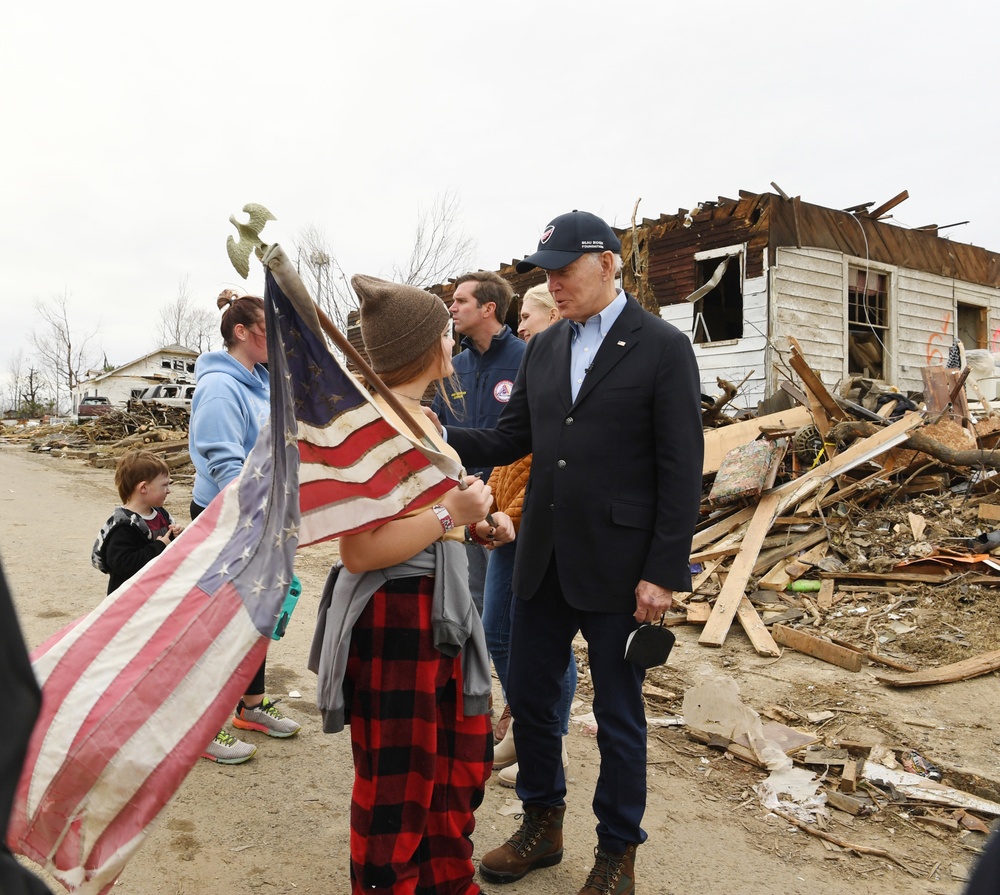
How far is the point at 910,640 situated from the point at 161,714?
5669 millimetres

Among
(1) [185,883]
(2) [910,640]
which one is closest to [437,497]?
(1) [185,883]

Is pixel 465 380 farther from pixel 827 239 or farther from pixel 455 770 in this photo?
pixel 827 239

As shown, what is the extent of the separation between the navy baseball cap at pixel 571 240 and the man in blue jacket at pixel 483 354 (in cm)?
125

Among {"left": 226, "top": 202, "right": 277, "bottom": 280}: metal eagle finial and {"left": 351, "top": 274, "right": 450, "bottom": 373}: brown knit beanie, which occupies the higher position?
{"left": 226, "top": 202, "right": 277, "bottom": 280}: metal eagle finial

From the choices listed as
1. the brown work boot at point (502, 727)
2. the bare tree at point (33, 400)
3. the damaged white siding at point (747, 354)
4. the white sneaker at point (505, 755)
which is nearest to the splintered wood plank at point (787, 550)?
the brown work boot at point (502, 727)

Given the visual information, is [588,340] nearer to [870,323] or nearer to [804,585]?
[804,585]

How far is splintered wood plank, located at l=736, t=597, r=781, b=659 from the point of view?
19.4ft

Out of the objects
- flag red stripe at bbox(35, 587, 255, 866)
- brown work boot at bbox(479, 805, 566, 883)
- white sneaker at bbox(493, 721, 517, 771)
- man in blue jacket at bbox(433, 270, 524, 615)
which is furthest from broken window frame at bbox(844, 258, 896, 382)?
flag red stripe at bbox(35, 587, 255, 866)

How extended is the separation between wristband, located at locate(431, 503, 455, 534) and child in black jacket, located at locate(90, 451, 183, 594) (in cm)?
193

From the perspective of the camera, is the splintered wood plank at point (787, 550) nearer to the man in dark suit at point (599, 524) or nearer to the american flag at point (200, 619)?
the man in dark suit at point (599, 524)

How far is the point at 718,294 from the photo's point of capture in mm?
15984

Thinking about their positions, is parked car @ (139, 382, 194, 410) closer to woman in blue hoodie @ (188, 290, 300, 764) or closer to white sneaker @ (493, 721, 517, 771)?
woman in blue hoodie @ (188, 290, 300, 764)

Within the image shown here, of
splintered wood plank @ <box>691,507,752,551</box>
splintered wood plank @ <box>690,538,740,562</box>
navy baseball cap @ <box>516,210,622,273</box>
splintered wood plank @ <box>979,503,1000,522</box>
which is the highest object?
navy baseball cap @ <box>516,210,622,273</box>

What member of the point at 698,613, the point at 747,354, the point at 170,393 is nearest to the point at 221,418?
the point at 698,613
